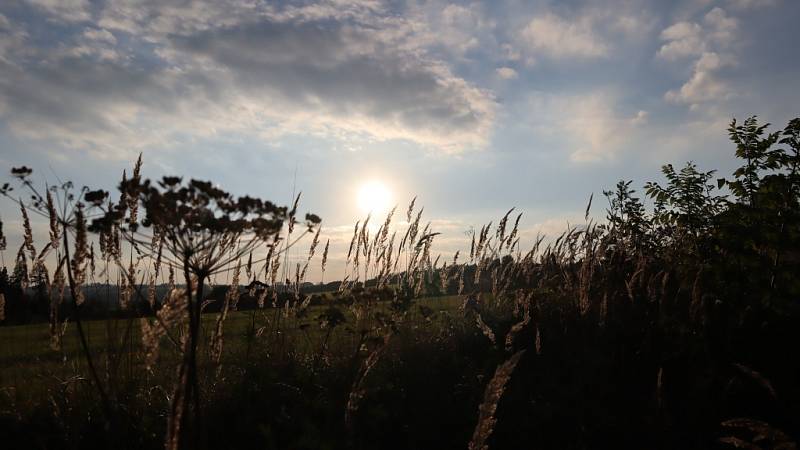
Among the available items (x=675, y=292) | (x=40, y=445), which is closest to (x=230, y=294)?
(x=40, y=445)

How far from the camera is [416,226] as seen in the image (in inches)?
344

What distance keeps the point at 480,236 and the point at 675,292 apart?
2.99m

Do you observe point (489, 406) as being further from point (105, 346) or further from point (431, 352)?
point (105, 346)

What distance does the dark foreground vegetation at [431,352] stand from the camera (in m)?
3.73

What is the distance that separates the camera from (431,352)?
22.2 feet

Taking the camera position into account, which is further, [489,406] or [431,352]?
[431,352]

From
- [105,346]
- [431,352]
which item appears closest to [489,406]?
[431,352]

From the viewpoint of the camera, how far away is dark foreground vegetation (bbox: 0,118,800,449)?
3.73 metres

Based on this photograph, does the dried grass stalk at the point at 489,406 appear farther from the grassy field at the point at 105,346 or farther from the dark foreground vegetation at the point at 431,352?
the grassy field at the point at 105,346

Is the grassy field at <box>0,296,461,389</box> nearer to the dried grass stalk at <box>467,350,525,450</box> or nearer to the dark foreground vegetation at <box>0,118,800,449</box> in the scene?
the dark foreground vegetation at <box>0,118,800,449</box>

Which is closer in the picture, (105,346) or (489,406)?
(489,406)

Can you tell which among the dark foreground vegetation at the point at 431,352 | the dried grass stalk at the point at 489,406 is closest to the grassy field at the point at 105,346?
the dark foreground vegetation at the point at 431,352

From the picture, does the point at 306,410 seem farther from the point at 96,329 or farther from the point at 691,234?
the point at 96,329

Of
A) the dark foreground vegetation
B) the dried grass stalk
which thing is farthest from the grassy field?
the dried grass stalk
